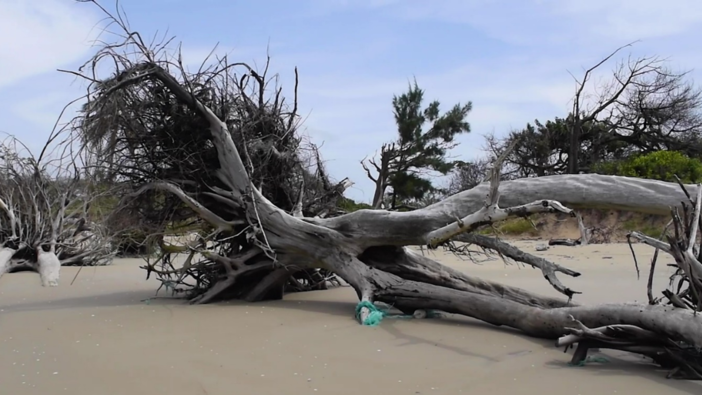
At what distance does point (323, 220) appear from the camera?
25.2 ft

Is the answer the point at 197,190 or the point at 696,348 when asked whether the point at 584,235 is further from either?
the point at 696,348

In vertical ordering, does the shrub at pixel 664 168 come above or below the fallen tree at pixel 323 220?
above

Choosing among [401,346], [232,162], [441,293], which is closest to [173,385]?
[401,346]

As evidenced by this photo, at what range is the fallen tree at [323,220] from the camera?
221 inches

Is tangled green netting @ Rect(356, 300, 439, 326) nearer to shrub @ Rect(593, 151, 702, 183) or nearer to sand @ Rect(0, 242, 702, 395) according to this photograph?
sand @ Rect(0, 242, 702, 395)

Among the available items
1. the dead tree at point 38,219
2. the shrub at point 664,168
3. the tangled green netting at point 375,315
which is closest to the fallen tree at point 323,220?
the tangled green netting at point 375,315

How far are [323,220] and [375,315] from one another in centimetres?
180

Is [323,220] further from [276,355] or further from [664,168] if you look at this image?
[664,168]

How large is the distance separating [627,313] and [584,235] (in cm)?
1328

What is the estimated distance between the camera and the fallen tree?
18.4ft

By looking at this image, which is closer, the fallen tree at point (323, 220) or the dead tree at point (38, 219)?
the fallen tree at point (323, 220)

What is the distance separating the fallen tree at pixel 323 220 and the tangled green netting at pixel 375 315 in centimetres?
5

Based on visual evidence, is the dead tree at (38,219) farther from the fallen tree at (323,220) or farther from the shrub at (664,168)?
the shrub at (664,168)

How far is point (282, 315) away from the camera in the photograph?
6.76 metres
